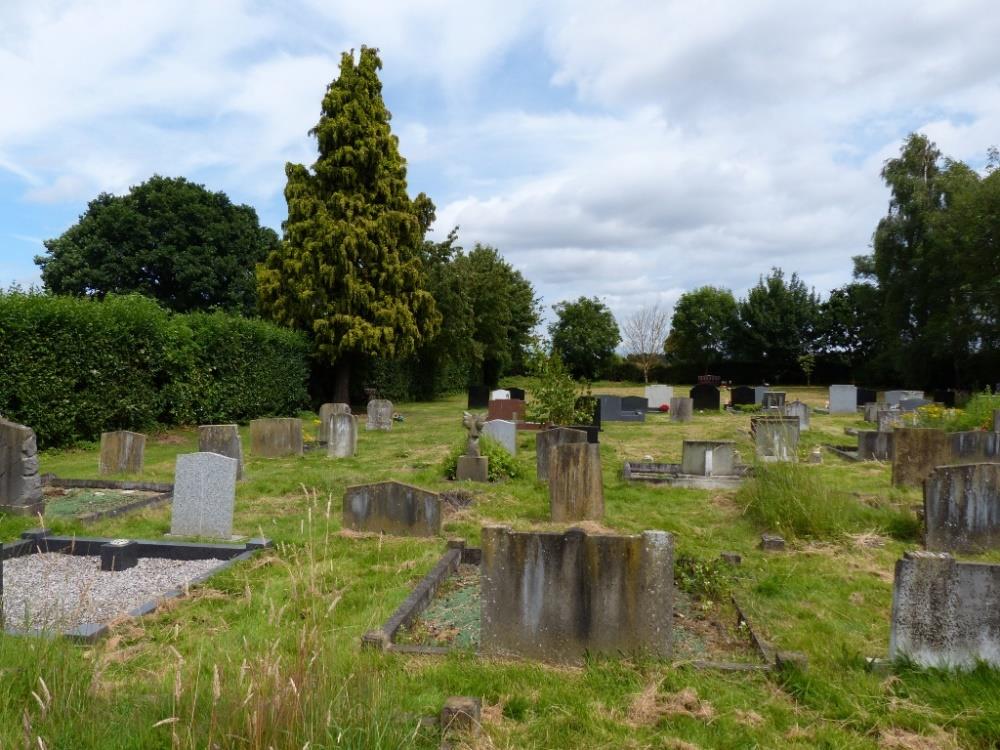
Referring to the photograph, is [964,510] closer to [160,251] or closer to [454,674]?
[454,674]

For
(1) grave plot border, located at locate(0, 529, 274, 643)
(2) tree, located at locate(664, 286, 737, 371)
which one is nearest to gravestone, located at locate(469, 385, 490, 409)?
(1) grave plot border, located at locate(0, 529, 274, 643)

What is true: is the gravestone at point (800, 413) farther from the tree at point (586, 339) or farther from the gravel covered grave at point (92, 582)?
the tree at point (586, 339)

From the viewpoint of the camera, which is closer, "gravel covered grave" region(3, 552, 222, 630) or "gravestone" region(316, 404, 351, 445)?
"gravel covered grave" region(3, 552, 222, 630)

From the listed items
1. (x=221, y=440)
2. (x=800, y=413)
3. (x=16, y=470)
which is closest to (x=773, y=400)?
(x=800, y=413)

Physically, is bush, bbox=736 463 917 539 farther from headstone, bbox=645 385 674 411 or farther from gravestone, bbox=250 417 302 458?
headstone, bbox=645 385 674 411

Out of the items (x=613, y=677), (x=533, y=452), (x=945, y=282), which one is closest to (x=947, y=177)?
(x=945, y=282)

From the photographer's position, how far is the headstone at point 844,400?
87.0 feet

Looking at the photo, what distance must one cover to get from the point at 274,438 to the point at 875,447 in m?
11.6

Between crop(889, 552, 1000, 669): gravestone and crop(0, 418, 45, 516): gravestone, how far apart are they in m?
8.89

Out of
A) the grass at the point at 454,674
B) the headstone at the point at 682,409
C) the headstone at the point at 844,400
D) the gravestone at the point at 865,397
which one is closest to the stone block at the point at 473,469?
the grass at the point at 454,674

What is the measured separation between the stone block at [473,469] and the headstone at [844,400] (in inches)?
780

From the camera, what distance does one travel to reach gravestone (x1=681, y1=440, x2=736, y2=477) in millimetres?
11164

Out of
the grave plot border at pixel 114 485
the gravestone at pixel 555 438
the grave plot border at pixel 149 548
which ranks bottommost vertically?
the grave plot border at pixel 149 548

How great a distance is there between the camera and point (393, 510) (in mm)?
7820
